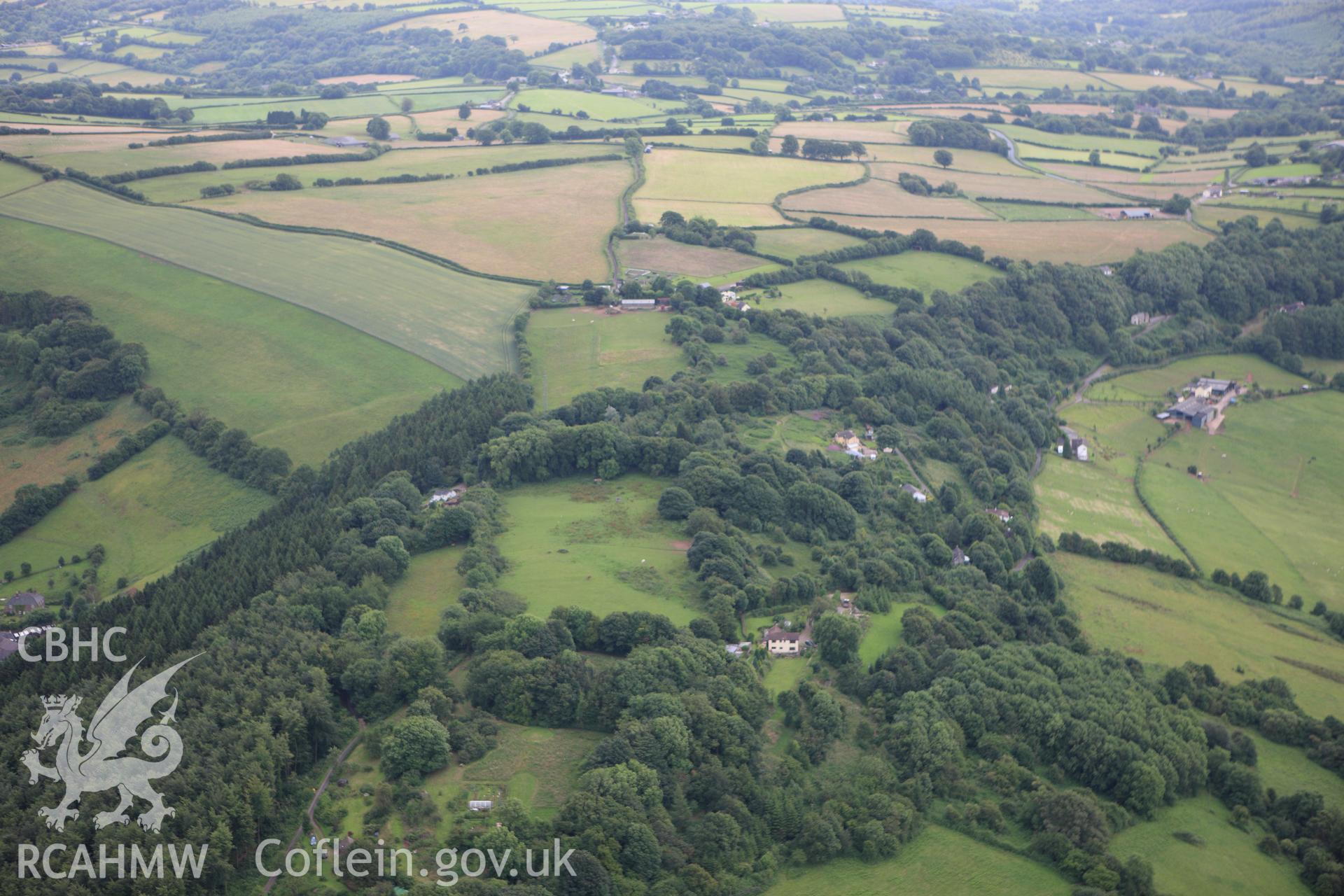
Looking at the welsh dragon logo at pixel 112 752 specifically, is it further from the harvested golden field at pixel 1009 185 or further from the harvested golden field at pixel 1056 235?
the harvested golden field at pixel 1009 185

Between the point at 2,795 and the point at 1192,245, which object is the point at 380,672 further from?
the point at 1192,245

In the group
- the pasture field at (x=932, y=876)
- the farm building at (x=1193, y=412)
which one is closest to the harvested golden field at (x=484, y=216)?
the farm building at (x=1193, y=412)

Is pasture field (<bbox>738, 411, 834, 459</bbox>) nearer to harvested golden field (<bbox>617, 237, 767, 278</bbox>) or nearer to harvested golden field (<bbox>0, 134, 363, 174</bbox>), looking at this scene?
harvested golden field (<bbox>617, 237, 767, 278</bbox>)

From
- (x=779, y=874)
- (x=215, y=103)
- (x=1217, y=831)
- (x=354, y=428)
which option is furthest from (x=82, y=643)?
(x=215, y=103)

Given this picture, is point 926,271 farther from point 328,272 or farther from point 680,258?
point 328,272

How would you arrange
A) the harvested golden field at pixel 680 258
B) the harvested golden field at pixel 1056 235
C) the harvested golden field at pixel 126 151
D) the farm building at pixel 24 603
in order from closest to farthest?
the farm building at pixel 24 603
the harvested golden field at pixel 680 258
the harvested golden field at pixel 126 151
the harvested golden field at pixel 1056 235
